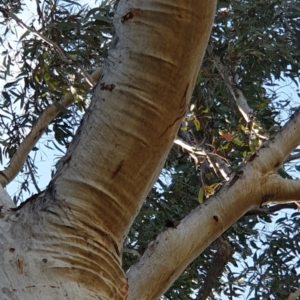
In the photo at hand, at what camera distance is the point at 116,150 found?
3.58 feet

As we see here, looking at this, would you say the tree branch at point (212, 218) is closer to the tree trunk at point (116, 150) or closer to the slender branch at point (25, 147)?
the tree trunk at point (116, 150)

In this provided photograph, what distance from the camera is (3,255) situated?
1083mm

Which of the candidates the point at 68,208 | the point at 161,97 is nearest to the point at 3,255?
the point at 68,208

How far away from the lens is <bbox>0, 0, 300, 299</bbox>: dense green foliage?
2.87 meters

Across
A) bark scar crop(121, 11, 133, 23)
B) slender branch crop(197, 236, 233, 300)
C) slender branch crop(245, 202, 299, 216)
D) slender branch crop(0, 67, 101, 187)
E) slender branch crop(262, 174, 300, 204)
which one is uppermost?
slender branch crop(197, 236, 233, 300)

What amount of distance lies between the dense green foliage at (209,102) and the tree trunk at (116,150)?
139cm

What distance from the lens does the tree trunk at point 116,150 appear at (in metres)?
1.08

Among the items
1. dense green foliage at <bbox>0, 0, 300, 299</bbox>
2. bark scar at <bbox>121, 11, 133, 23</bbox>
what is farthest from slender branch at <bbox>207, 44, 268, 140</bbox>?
bark scar at <bbox>121, 11, 133, 23</bbox>

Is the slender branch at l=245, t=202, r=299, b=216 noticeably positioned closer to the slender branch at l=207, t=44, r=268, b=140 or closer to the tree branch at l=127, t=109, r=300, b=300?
the tree branch at l=127, t=109, r=300, b=300

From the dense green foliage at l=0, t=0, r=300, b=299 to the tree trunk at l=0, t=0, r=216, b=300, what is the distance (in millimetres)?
1394

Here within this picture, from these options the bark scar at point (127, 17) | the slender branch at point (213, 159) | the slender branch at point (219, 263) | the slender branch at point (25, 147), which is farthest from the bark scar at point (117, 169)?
the slender branch at point (219, 263)

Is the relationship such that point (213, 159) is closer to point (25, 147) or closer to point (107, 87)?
point (25, 147)

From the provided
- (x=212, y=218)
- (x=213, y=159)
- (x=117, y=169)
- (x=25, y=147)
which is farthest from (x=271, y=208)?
(x=117, y=169)

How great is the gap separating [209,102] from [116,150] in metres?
2.09
